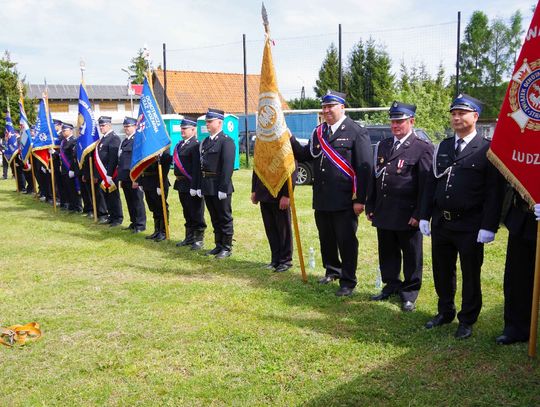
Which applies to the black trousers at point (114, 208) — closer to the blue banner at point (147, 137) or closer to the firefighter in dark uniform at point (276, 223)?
the blue banner at point (147, 137)

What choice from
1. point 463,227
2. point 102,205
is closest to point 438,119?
point 102,205

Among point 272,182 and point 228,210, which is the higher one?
point 272,182

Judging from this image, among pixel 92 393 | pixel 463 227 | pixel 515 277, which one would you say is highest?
pixel 463 227

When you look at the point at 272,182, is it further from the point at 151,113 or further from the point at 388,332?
the point at 151,113

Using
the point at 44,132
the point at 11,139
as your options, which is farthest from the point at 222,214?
the point at 11,139

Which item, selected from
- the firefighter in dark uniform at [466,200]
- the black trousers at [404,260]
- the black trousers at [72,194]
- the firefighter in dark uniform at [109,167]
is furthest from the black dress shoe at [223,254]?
the black trousers at [72,194]

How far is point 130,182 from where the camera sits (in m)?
9.70

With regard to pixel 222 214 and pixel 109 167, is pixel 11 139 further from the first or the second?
pixel 222 214

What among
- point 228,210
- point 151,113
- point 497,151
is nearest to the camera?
point 497,151

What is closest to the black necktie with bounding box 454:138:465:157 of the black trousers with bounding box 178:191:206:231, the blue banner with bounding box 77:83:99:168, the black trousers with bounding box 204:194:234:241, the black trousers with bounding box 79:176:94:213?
the black trousers with bounding box 204:194:234:241

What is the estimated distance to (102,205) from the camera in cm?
1127

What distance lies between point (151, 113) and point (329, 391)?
256 inches

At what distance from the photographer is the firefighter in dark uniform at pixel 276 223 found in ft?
22.0

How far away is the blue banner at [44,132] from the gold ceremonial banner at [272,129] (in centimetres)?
865
